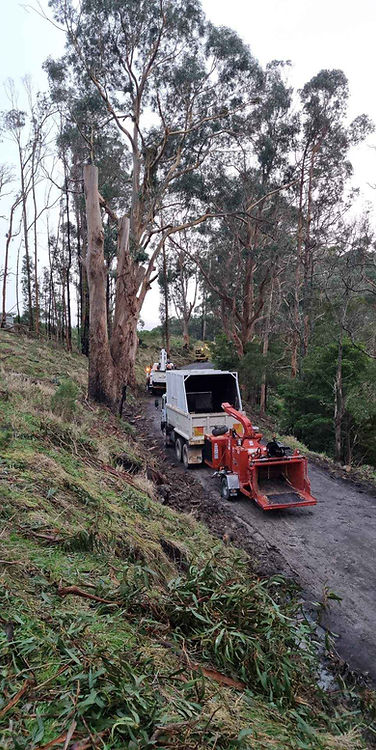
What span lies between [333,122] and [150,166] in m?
10.1

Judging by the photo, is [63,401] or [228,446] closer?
[63,401]

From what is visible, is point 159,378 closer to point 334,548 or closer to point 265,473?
point 265,473

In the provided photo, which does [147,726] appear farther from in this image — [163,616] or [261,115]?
[261,115]

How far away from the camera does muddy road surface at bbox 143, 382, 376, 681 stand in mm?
5352

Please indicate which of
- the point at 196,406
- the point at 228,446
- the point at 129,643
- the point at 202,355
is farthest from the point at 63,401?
the point at 202,355

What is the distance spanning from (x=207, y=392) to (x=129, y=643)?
10991mm

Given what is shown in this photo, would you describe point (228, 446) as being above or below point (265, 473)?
above

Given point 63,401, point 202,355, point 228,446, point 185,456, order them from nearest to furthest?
point 63,401 < point 228,446 < point 185,456 < point 202,355

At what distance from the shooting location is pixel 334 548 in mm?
7469

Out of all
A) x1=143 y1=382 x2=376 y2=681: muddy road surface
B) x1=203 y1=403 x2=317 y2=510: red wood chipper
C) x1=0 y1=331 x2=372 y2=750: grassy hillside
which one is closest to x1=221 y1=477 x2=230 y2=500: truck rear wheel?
x1=203 y1=403 x2=317 y2=510: red wood chipper

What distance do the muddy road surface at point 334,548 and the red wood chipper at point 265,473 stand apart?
→ 0.33 meters

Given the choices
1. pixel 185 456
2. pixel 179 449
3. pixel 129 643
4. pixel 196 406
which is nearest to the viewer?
pixel 129 643

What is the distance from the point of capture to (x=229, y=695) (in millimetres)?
2963

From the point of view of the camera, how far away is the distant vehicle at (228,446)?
9.06 meters
